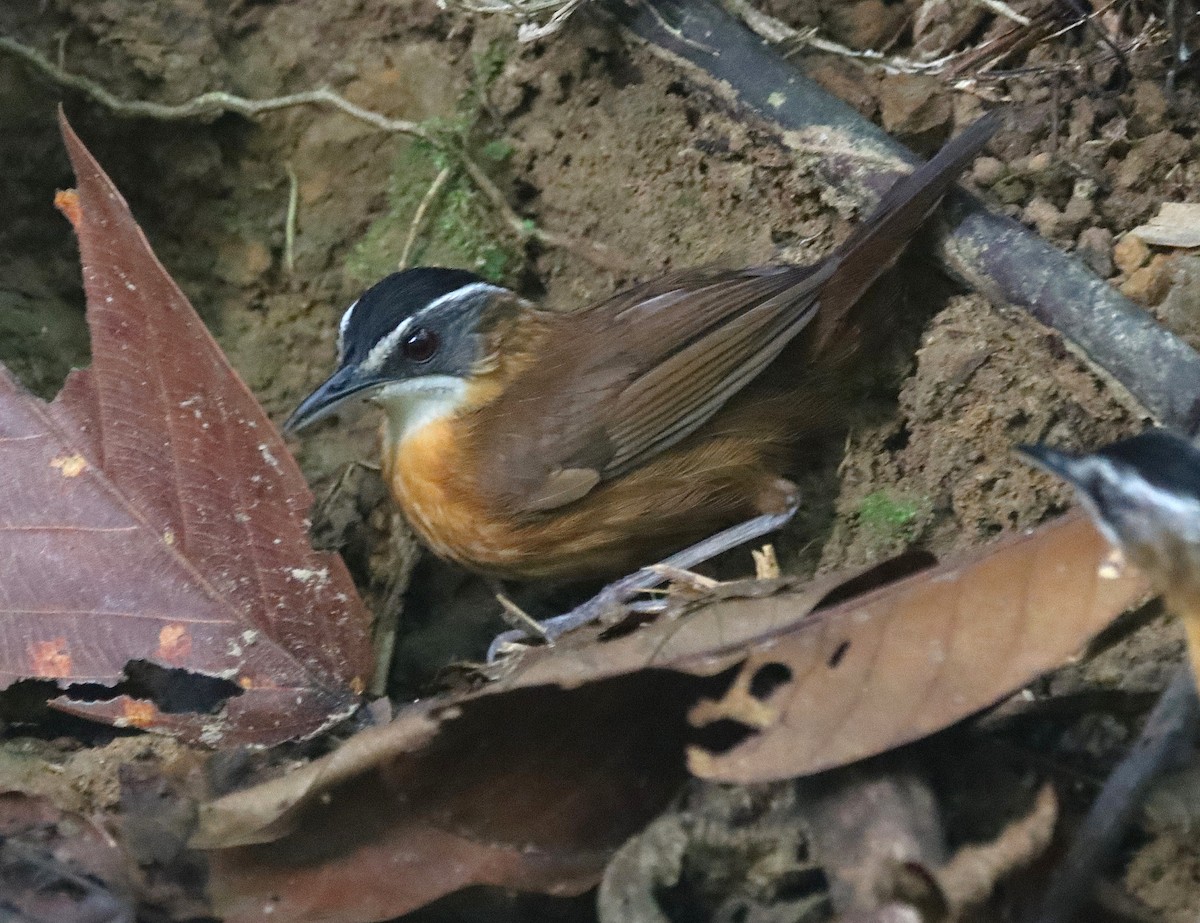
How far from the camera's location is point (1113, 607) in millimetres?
2078

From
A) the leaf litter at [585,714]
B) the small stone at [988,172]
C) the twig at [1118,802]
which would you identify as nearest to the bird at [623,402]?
the small stone at [988,172]

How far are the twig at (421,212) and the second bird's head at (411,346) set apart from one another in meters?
0.55

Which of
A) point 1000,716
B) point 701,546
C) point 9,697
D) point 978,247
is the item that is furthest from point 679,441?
point 9,697

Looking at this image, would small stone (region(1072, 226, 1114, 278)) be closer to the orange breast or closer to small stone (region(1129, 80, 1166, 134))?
small stone (region(1129, 80, 1166, 134))

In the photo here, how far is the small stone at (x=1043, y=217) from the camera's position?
344 cm

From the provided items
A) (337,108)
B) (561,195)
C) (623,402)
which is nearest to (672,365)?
(623,402)

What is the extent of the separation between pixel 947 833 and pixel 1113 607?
0.48 meters

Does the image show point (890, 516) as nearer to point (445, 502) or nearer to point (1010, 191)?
point (1010, 191)

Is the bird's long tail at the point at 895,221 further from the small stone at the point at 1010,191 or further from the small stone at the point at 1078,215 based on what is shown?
the small stone at the point at 1078,215

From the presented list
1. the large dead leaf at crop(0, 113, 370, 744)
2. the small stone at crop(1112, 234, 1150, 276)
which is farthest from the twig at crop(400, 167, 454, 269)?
the small stone at crop(1112, 234, 1150, 276)

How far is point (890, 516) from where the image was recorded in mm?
3377

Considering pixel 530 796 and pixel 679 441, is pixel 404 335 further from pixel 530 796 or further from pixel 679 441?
pixel 530 796

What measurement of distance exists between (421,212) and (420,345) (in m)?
0.76

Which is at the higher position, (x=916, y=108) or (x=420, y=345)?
(x=916, y=108)
